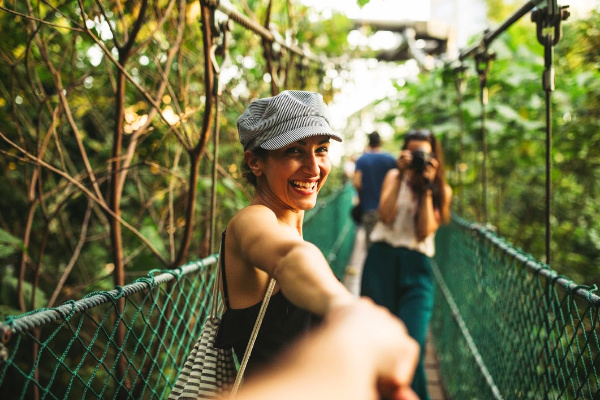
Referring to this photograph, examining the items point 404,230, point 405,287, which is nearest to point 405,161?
point 404,230

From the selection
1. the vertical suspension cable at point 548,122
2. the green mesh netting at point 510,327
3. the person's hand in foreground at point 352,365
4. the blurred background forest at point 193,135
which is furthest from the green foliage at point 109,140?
the person's hand in foreground at point 352,365

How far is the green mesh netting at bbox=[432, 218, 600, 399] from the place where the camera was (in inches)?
49.3

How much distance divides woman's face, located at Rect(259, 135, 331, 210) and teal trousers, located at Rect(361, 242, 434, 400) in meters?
1.50

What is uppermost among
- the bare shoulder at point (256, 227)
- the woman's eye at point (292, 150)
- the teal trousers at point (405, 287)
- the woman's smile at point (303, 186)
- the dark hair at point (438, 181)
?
the woman's eye at point (292, 150)

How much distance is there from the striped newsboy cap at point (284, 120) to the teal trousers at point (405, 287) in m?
1.57

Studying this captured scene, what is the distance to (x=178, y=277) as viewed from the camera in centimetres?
139

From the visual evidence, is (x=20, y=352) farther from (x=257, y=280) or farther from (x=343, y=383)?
(x=343, y=383)

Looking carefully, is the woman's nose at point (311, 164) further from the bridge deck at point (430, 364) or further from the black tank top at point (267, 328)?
the bridge deck at point (430, 364)

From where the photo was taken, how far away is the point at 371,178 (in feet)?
13.9

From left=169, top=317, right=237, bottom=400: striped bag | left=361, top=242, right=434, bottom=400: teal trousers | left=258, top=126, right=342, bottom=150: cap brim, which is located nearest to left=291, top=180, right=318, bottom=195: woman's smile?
left=258, top=126, right=342, bottom=150: cap brim

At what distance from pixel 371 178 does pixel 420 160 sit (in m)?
1.63

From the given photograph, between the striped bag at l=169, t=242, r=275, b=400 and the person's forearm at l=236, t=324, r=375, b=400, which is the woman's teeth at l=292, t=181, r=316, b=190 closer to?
the striped bag at l=169, t=242, r=275, b=400

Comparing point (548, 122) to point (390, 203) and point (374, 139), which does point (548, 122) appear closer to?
point (390, 203)

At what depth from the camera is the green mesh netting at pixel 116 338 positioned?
95 cm
